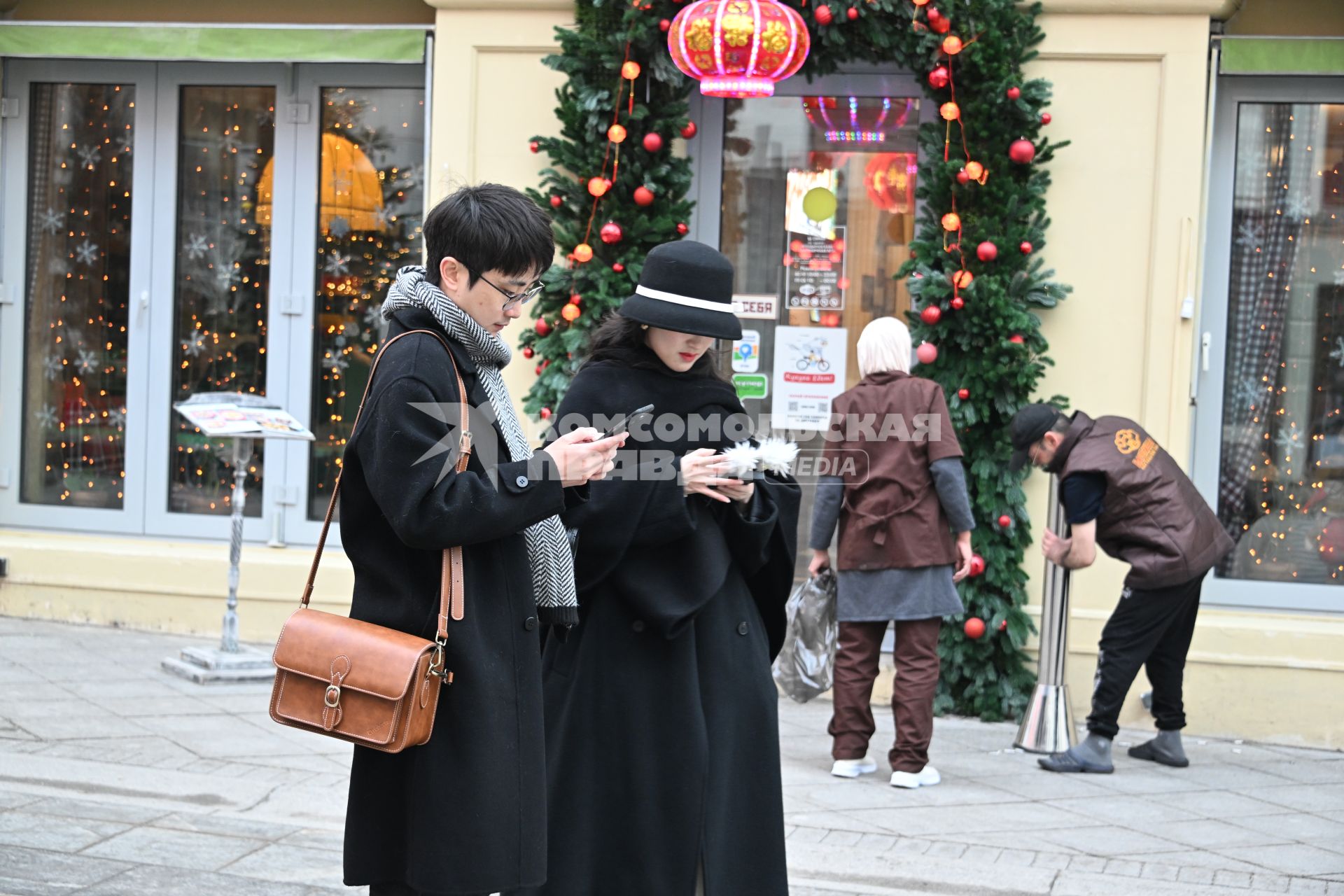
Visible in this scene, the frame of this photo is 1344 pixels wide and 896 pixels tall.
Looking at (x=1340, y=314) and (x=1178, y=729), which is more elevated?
(x=1340, y=314)

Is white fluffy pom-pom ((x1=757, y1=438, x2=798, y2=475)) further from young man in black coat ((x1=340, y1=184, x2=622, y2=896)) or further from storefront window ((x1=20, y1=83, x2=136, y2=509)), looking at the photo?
storefront window ((x1=20, y1=83, x2=136, y2=509))

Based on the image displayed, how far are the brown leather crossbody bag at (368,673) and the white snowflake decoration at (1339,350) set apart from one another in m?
6.28

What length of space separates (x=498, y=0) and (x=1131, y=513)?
4231 mm

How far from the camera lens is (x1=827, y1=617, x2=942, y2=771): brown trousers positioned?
20.9 ft

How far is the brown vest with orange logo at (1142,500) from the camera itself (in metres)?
6.54

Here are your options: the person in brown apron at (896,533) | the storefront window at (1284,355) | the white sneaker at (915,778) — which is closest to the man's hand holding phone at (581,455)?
the person in brown apron at (896,533)

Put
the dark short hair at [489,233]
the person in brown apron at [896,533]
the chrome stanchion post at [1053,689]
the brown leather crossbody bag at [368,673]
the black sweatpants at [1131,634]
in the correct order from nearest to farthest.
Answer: the brown leather crossbody bag at [368,673], the dark short hair at [489,233], the person in brown apron at [896,533], the black sweatpants at [1131,634], the chrome stanchion post at [1053,689]

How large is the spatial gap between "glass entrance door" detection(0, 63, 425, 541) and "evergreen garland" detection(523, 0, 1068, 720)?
1.45 meters

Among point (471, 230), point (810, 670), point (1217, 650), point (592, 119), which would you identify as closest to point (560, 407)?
point (471, 230)

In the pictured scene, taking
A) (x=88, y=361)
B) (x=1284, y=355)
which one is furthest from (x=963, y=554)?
(x=88, y=361)

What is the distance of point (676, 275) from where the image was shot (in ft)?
11.8

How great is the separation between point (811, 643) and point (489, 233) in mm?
3988

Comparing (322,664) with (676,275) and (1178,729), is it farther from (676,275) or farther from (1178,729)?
(1178,729)

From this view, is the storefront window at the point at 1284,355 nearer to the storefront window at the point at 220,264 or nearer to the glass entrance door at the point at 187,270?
the glass entrance door at the point at 187,270
